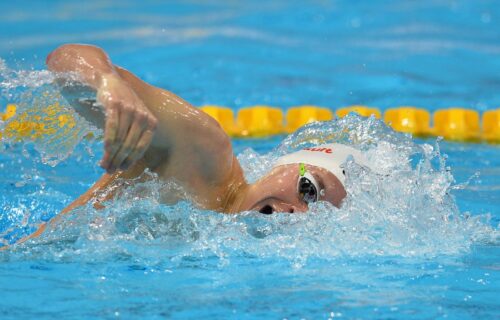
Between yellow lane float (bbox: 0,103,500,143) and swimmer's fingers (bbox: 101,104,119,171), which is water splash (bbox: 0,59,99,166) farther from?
yellow lane float (bbox: 0,103,500,143)

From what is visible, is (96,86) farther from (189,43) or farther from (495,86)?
(189,43)

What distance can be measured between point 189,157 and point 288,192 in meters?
0.32

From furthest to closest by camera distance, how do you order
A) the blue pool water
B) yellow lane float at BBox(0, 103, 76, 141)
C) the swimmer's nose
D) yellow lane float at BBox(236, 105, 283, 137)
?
yellow lane float at BBox(236, 105, 283, 137), the swimmer's nose, yellow lane float at BBox(0, 103, 76, 141), the blue pool water

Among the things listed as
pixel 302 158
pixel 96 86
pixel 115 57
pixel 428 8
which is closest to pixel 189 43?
pixel 115 57

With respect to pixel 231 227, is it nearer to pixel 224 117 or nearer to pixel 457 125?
pixel 224 117

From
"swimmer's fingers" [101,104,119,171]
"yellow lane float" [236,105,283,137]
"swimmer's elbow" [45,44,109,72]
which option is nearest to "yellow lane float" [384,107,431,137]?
"yellow lane float" [236,105,283,137]

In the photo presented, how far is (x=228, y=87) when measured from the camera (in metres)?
6.03

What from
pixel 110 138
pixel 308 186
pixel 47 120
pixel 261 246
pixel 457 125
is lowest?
pixel 261 246

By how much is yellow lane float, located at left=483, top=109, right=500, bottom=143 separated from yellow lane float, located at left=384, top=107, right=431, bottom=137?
33 cm

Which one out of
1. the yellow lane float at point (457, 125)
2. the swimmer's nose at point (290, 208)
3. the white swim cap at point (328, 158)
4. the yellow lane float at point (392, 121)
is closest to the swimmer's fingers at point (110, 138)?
the swimmer's nose at point (290, 208)

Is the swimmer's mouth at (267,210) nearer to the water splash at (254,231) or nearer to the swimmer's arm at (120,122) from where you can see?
the water splash at (254,231)

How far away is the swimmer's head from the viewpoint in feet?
8.61

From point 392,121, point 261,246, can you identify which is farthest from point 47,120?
point 392,121

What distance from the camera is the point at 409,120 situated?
16.5ft
